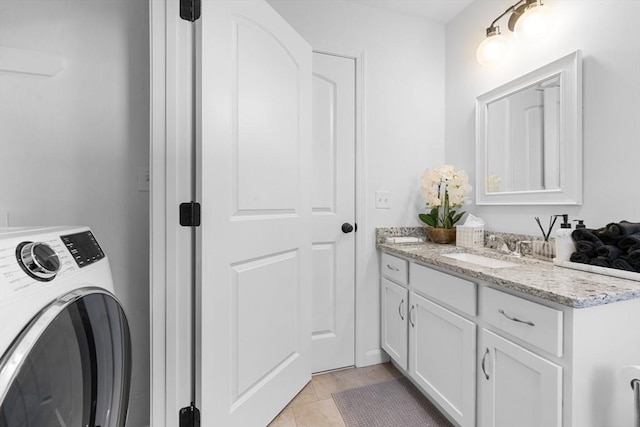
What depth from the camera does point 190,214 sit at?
1.11 m

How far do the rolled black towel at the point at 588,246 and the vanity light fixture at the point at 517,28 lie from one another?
1.10 meters

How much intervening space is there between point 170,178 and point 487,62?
6.18 feet

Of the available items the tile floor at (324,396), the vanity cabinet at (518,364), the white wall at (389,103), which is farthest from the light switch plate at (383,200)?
the tile floor at (324,396)

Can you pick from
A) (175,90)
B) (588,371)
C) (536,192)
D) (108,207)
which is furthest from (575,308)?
(108,207)

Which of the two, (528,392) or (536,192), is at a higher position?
(536,192)

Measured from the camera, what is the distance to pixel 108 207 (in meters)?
1.28

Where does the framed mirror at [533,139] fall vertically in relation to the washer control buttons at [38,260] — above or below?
above

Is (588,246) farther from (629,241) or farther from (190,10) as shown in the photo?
(190,10)

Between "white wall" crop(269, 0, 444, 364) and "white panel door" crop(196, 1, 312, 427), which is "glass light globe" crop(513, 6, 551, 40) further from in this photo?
"white panel door" crop(196, 1, 312, 427)

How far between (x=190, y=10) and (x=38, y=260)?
40.3 inches

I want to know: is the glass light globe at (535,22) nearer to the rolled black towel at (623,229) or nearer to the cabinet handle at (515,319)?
the rolled black towel at (623,229)

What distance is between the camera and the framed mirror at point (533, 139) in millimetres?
1354

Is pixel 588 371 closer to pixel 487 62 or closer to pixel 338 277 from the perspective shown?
pixel 338 277

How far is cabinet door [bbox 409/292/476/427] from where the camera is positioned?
121cm
